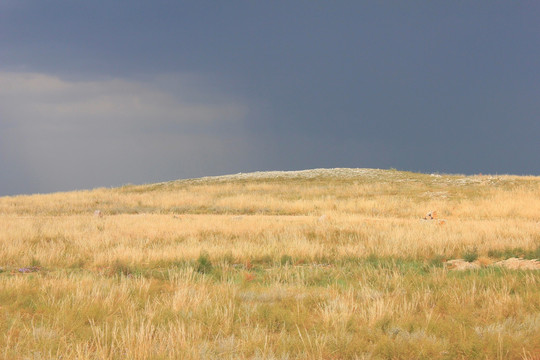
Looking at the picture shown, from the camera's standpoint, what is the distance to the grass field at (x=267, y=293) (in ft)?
17.0

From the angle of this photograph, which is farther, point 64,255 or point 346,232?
point 346,232

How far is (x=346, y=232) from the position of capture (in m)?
15.8

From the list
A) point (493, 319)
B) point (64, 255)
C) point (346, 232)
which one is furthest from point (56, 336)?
point (346, 232)

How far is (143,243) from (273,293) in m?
7.99

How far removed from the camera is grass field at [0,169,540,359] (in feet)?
17.0

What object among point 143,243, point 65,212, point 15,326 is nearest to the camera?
point 15,326

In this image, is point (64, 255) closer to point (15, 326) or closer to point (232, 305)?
point (15, 326)

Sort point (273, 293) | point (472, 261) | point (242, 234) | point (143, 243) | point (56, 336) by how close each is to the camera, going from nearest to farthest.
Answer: point (56, 336) → point (273, 293) → point (472, 261) → point (143, 243) → point (242, 234)

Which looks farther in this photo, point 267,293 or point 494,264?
point 494,264

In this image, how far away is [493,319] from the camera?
6.20 meters

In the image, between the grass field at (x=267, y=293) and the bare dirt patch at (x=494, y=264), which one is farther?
the bare dirt patch at (x=494, y=264)

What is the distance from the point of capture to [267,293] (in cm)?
745

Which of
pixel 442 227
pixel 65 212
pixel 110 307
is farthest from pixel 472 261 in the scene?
pixel 65 212

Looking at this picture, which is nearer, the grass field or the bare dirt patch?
the grass field
